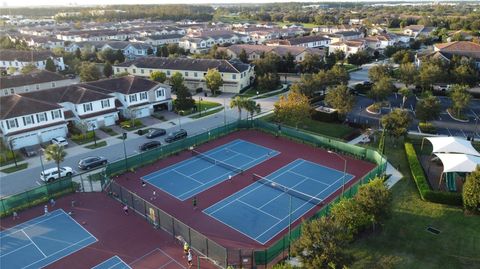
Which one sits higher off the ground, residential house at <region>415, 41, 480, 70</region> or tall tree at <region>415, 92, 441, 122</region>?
residential house at <region>415, 41, 480, 70</region>

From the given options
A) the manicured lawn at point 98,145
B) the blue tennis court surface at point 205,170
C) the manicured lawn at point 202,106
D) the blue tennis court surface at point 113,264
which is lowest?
the blue tennis court surface at point 113,264

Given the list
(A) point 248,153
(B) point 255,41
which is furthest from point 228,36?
(A) point 248,153

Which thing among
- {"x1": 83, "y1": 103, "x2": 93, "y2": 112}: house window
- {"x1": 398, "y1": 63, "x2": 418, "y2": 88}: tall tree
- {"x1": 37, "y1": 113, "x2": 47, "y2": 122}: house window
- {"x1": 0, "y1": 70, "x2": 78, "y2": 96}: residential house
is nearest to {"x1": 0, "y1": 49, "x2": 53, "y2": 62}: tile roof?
{"x1": 0, "y1": 70, "x2": 78, "y2": 96}: residential house

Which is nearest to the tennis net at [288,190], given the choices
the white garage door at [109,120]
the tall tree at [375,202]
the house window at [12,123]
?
the tall tree at [375,202]

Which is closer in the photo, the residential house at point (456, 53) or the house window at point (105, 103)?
the house window at point (105, 103)

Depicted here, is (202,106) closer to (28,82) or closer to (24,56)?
(28,82)

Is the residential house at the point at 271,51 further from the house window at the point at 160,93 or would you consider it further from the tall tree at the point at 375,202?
the tall tree at the point at 375,202

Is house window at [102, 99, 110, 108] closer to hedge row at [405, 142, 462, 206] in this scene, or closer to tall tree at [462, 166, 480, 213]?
hedge row at [405, 142, 462, 206]
